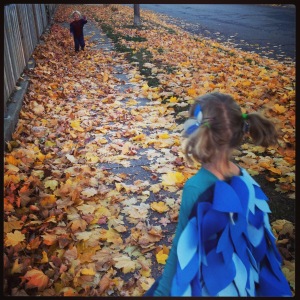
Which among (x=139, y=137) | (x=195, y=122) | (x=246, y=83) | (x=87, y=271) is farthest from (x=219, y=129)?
(x=246, y=83)

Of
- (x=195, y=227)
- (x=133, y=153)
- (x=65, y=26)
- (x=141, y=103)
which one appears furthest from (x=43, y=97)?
(x=65, y=26)

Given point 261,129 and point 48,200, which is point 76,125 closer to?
point 48,200

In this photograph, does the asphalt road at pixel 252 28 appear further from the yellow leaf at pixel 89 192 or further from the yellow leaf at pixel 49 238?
the yellow leaf at pixel 49 238

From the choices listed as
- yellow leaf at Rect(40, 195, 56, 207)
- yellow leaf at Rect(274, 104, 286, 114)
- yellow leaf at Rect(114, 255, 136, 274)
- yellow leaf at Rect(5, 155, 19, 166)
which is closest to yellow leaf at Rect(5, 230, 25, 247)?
yellow leaf at Rect(40, 195, 56, 207)

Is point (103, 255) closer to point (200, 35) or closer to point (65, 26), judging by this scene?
point (65, 26)

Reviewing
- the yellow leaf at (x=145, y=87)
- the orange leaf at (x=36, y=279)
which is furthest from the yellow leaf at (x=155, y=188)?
the yellow leaf at (x=145, y=87)

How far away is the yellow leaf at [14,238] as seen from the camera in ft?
6.98

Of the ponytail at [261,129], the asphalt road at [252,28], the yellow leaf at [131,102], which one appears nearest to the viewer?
the ponytail at [261,129]

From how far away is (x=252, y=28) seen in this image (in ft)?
35.8

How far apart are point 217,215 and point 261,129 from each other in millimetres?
457

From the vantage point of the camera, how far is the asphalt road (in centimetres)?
802

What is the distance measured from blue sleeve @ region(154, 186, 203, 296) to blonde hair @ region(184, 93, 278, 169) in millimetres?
153

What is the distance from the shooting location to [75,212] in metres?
2.53

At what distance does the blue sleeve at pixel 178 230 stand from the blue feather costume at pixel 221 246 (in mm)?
27
